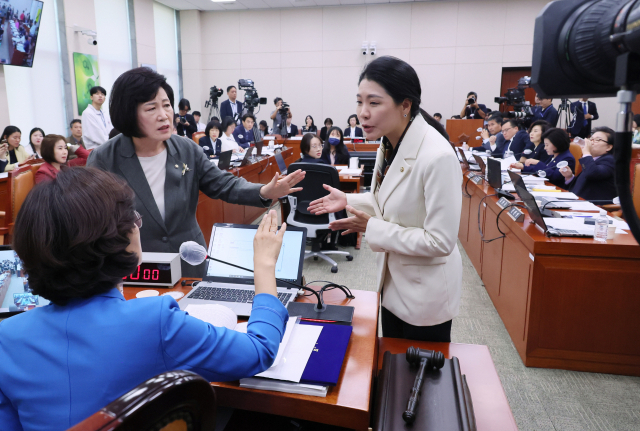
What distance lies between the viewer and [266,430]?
120 centimetres

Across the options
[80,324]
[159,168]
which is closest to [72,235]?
[80,324]

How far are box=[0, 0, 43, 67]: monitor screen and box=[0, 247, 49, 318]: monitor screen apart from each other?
531 centimetres

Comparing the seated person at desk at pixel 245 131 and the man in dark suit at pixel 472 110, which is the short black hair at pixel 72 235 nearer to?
the seated person at desk at pixel 245 131

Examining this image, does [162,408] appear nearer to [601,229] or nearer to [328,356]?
[328,356]

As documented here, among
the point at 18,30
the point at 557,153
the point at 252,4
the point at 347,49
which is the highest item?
the point at 252,4

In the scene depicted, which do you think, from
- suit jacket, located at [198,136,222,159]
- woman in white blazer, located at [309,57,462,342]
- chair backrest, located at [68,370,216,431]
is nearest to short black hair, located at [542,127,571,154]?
woman in white blazer, located at [309,57,462,342]

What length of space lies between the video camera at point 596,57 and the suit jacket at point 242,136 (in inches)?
263

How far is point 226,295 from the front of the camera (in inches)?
57.1

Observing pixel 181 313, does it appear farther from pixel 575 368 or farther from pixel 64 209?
pixel 575 368

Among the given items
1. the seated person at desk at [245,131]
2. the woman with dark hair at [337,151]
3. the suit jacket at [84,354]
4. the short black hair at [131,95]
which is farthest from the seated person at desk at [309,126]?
the suit jacket at [84,354]

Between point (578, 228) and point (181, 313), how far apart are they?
2.21m

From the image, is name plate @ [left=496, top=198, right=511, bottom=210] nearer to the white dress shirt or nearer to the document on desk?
the document on desk

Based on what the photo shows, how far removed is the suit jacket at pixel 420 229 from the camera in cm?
128

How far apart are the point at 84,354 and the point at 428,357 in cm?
81
